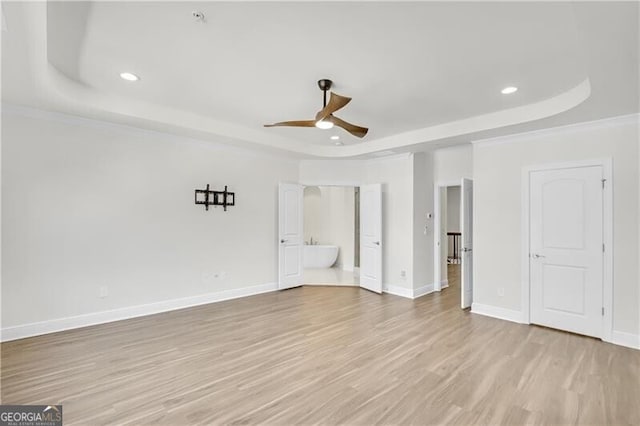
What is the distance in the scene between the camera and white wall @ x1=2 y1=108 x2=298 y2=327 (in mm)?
3625

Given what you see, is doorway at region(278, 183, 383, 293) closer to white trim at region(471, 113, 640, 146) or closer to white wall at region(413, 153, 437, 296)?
white wall at region(413, 153, 437, 296)

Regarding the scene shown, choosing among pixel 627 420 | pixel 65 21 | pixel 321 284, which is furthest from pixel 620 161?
pixel 65 21

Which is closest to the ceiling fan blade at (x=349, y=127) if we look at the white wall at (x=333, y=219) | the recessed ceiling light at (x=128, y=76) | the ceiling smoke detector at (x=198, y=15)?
the ceiling smoke detector at (x=198, y=15)

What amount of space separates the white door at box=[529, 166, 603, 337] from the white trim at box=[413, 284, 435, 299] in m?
1.82

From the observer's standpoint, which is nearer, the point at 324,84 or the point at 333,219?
the point at 324,84

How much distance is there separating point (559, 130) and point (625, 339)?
2.49 metres

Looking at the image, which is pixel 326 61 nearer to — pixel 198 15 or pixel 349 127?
pixel 349 127

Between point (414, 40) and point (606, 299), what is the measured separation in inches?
144

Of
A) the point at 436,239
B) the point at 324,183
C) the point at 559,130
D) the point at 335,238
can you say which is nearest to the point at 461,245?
the point at 436,239

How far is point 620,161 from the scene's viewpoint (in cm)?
364

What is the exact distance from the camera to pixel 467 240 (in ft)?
16.8

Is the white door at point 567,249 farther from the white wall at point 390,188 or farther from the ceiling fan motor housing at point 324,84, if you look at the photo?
the ceiling fan motor housing at point 324,84

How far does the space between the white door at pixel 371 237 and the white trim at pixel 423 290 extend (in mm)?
619

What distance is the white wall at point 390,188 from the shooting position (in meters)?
5.79
